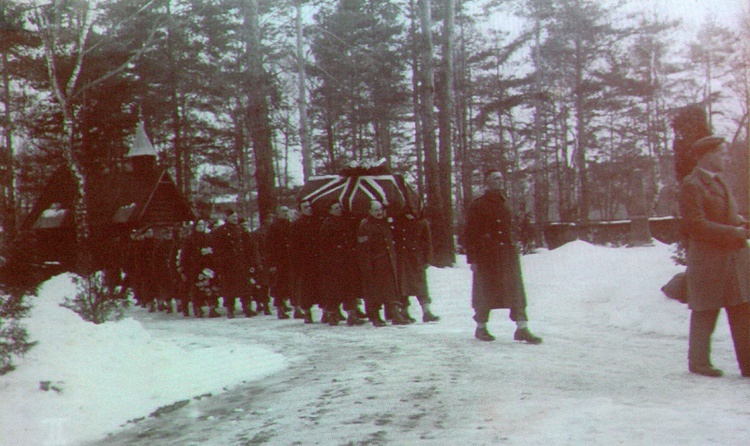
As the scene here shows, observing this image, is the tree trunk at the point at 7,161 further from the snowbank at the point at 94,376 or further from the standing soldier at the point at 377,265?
the standing soldier at the point at 377,265

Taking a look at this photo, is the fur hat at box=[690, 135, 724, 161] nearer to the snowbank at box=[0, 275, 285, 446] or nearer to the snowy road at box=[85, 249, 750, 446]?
the snowy road at box=[85, 249, 750, 446]

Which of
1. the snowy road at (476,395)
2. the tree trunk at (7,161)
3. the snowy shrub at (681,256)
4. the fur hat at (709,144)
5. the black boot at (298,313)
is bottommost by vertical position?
the snowy road at (476,395)

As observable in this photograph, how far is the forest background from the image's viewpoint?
14.8m

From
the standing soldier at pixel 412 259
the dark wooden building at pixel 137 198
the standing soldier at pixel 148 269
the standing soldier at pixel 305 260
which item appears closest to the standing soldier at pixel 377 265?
the standing soldier at pixel 412 259

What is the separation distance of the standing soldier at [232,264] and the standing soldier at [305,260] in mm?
1546

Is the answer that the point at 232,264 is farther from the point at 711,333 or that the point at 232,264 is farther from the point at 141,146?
the point at 141,146

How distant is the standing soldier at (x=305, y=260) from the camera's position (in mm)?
13375

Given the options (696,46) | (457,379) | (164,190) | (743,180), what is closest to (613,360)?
(457,379)

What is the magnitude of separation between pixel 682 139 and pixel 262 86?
11.4 m

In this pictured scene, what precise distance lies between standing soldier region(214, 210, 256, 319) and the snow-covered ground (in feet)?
13.8

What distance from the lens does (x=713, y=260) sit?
21.5 feet

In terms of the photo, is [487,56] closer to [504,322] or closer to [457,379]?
[504,322]

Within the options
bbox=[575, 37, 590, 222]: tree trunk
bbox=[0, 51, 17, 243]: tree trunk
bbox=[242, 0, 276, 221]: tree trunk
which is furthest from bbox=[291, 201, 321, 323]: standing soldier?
bbox=[575, 37, 590, 222]: tree trunk

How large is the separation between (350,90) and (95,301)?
26971mm
